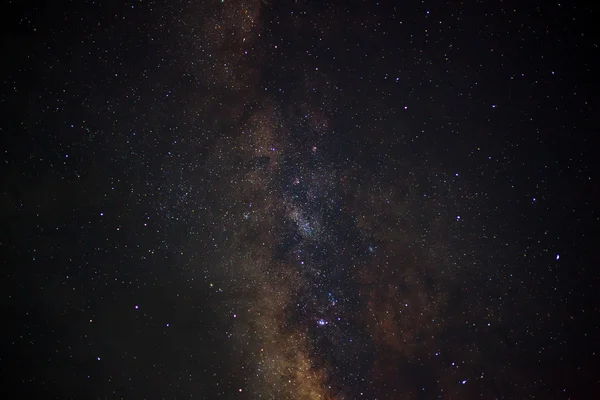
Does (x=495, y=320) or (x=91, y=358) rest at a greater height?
(x=91, y=358)

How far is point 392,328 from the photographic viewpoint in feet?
6.01

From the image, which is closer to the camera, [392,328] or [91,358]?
[392,328]

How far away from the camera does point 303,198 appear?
174 cm

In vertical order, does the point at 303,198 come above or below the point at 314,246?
above

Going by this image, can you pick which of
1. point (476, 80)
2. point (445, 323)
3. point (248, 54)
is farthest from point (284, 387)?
point (476, 80)

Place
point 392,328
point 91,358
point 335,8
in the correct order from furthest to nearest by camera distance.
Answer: point 91,358, point 392,328, point 335,8

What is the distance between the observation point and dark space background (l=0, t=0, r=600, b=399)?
165cm

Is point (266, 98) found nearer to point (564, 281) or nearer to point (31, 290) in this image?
point (31, 290)

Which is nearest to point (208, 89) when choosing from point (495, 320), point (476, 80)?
point (476, 80)

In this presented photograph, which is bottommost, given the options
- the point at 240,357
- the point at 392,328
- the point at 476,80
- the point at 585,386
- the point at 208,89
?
the point at 585,386

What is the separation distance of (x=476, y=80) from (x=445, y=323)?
151cm

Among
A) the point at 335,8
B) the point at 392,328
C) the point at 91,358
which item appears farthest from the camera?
the point at 91,358

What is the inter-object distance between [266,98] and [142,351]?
1.83 metres

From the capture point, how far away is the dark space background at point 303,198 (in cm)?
165
